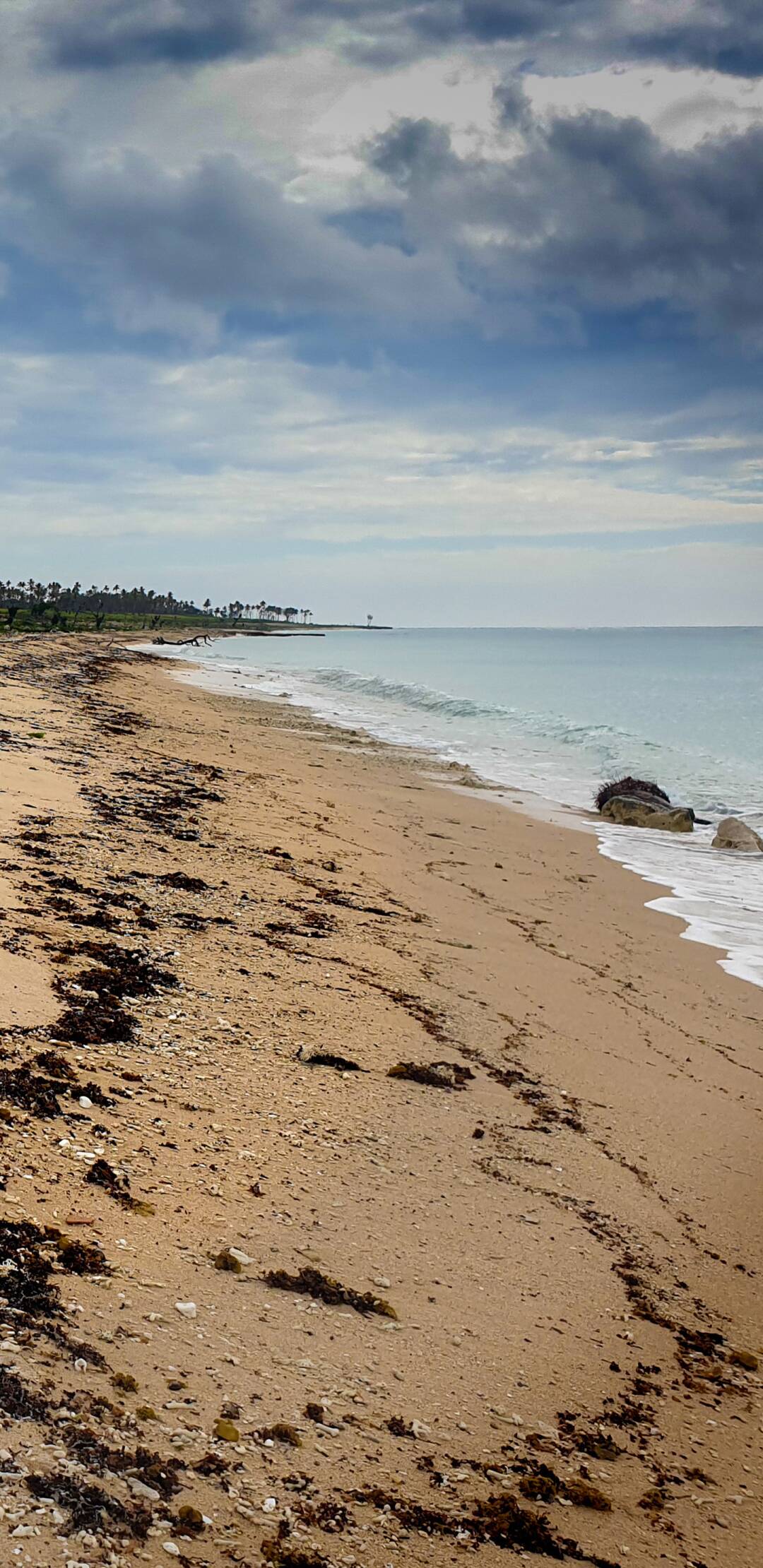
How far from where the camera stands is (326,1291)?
3328 millimetres

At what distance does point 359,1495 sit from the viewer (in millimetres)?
2533

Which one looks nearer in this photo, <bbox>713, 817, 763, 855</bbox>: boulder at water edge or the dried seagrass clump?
<bbox>713, 817, 763, 855</bbox>: boulder at water edge

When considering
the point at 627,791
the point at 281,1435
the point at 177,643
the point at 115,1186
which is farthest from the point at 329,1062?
the point at 177,643

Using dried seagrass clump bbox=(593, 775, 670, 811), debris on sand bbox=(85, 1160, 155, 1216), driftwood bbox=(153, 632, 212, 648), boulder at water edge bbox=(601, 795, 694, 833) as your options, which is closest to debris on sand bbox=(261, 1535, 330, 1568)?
debris on sand bbox=(85, 1160, 155, 1216)

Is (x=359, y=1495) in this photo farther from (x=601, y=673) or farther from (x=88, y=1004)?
(x=601, y=673)

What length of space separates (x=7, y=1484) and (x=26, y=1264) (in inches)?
31.8

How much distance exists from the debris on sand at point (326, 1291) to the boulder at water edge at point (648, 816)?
13920 millimetres

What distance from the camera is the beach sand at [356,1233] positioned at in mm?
2504

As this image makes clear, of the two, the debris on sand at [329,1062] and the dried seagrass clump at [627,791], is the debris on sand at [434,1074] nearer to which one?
the debris on sand at [329,1062]

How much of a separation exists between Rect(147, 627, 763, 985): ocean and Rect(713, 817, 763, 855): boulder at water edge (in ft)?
1.15

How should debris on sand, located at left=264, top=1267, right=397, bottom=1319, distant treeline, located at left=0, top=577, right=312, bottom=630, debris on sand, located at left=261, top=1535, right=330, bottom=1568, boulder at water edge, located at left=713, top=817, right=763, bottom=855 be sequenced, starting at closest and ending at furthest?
debris on sand, located at left=261, top=1535, right=330, bottom=1568, debris on sand, located at left=264, top=1267, right=397, bottom=1319, boulder at water edge, located at left=713, top=817, right=763, bottom=855, distant treeline, located at left=0, top=577, right=312, bottom=630

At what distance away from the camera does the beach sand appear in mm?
2504

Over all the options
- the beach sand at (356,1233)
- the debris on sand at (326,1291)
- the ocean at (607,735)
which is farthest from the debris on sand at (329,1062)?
the ocean at (607,735)

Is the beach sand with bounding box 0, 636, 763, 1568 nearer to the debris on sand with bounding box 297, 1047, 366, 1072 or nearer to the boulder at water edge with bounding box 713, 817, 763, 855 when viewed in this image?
the debris on sand with bounding box 297, 1047, 366, 1072
